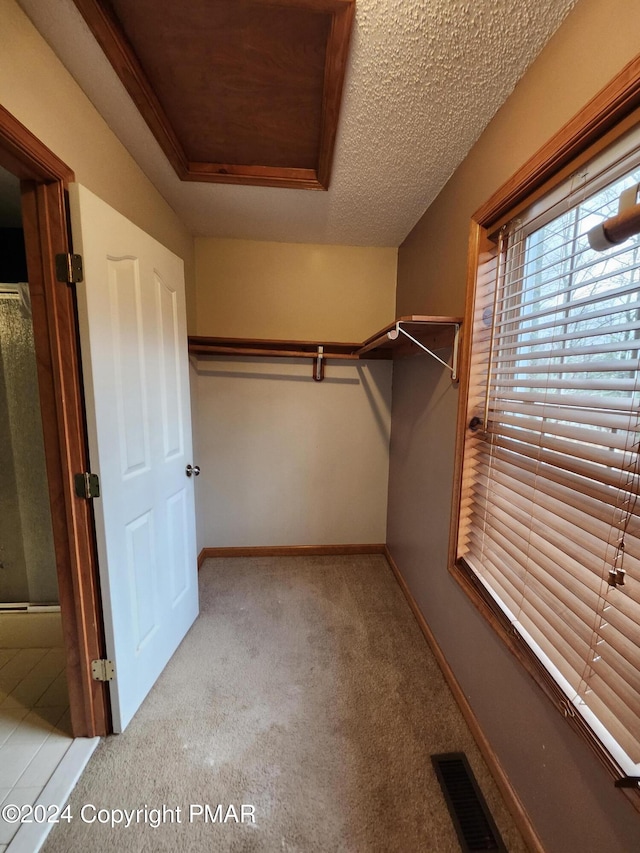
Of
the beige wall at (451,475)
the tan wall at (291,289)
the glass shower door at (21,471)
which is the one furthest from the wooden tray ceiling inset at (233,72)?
the glass shower door at (21,471)

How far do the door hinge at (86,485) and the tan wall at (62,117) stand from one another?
1.09m

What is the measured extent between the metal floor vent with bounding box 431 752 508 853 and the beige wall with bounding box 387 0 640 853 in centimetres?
13

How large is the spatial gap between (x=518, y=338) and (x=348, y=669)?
5.68 feet

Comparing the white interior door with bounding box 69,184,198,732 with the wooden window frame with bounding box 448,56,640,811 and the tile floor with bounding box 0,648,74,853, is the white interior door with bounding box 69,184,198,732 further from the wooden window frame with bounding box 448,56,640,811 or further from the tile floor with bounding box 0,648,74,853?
the wooden window frame with bounding box 448,56,640,811

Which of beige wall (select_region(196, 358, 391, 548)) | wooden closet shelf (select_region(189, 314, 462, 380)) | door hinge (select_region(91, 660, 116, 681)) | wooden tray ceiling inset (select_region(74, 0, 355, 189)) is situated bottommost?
door hinge (select_region(91, 660, 116, 681))

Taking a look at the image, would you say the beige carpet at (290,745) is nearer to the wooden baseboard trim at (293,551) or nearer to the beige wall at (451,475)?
the beige wall at (451,475)

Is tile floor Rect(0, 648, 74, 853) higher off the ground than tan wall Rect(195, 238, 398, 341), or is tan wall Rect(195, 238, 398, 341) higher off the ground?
tan wall Rect(195, 238, 398, 341)

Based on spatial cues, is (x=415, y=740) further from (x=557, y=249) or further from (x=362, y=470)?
(x=557, y=249)

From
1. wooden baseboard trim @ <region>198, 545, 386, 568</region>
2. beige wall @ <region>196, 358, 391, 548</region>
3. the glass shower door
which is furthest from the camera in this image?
wooden baseboard trim @ <region>198, 545, 386, 568</region>

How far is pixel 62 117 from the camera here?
3.59 ft

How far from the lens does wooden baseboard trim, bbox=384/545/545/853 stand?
1016 mm

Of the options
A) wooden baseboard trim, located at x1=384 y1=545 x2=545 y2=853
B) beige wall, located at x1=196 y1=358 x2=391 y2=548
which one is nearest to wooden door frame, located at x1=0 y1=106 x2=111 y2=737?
beige wall, located at x1=196 y1=358 x2=391 y2=548

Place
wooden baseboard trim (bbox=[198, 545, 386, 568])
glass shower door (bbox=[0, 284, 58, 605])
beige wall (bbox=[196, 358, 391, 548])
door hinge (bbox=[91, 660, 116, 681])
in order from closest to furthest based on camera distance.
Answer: door hinge (bbox=[91, 660, 116, 681])
glass shower door (bbox=[0, 284, 58, 605])
beige wall (bbox=[196, 358, 391, 548])
wooden baseboard trim (bbox=[198, 545, 386, 568])

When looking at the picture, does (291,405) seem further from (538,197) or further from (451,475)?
(538,197)
